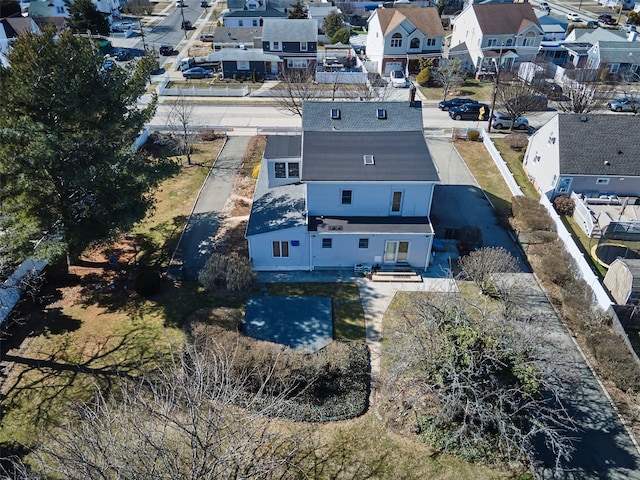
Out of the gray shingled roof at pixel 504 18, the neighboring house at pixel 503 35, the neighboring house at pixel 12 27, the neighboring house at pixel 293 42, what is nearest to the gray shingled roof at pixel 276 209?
the neighboring house at pixel 293 42

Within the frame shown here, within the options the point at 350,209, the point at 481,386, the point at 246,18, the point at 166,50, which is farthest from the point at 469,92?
the point at 481,386

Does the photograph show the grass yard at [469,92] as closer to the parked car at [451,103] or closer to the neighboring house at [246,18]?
the parked car at [451,103]

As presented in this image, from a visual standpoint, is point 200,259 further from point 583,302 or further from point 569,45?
point 569,45

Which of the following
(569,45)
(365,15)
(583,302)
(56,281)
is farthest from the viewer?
(365,15)

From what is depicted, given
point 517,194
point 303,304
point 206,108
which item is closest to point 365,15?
point 206,108

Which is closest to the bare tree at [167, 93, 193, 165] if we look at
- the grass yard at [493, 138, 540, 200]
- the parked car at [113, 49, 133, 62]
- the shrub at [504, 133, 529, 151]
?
the parked car at [113, 49, 133, 62]
